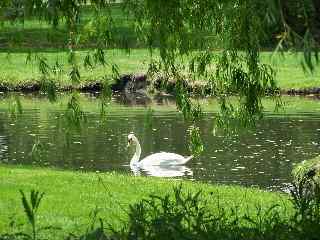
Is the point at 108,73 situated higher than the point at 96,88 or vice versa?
the point at 108,73

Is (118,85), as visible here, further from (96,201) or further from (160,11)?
(160,11)

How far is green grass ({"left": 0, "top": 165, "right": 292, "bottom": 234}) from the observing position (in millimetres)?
9742

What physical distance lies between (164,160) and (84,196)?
6.54 meters

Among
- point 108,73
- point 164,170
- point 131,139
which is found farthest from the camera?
point 108,73

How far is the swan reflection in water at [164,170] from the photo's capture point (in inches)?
715

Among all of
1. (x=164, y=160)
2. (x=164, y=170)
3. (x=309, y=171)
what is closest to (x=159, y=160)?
(x=164, y=160)

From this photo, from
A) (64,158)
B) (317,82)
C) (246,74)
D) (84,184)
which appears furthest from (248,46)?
(317,82)

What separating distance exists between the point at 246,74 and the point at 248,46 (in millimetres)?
604

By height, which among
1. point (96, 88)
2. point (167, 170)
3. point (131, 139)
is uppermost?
point (96, 88)

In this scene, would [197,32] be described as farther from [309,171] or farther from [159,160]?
[159,160]

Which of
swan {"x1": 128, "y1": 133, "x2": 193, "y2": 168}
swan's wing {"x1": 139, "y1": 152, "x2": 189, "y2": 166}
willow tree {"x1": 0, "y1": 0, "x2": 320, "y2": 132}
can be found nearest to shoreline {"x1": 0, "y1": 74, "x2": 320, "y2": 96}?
swan {"x1": 128, "y1": 133, "x2": 193, "y2": 168}

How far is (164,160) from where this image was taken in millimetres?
18297

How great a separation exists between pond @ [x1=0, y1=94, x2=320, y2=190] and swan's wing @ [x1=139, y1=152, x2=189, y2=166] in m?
0.17

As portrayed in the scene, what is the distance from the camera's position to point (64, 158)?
19.2 meters
